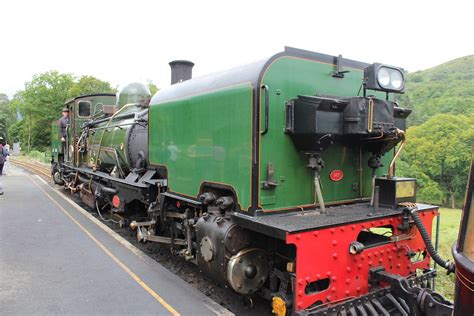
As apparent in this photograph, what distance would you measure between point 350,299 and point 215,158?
77.2 inches

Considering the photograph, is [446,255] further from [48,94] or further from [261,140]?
[48,94]

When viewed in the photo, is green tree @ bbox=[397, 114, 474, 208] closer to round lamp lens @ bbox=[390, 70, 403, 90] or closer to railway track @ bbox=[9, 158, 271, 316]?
railway track @ bbox=[9, 158, 271, 316]

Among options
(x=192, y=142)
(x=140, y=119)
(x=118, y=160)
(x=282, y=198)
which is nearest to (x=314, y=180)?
(x=282, y=198)

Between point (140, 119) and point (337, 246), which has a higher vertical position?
point (140, 119)

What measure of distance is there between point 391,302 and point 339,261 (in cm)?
70

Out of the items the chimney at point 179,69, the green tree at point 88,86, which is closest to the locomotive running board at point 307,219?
the chimney at point 179,69

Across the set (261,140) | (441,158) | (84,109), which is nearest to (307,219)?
(261,140)

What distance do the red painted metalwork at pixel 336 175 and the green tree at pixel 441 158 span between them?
1689cm

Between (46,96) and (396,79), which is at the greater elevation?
(46,96)

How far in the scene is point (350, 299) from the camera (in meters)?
3.15

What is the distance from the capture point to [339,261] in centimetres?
315

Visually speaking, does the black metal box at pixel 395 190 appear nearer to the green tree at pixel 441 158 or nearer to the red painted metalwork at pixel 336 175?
the red painted metalwork at pixel 336 175

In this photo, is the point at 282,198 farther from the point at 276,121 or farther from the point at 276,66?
the point at 276,66

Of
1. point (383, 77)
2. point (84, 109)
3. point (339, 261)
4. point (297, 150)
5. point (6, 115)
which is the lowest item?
point (339, 261)
